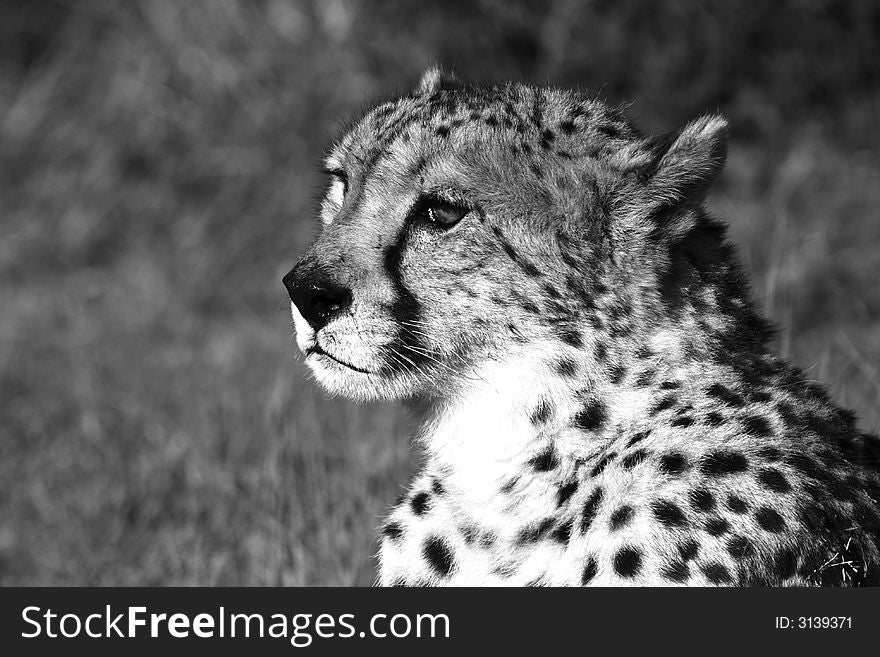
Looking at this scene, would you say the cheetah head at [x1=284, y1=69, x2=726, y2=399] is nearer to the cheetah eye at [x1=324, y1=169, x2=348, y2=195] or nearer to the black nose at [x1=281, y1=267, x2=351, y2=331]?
the black nose at [x1=281, y1=267, x2=351, y2=331]

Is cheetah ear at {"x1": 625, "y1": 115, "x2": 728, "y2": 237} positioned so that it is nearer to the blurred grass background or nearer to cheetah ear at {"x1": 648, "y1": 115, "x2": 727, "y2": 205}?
cheetah ear at {"x1": 648, "y1": 115, "x2": 727, "y2": 205}

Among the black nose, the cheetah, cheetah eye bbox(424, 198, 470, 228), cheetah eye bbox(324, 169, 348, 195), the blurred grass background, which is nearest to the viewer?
the cheetah

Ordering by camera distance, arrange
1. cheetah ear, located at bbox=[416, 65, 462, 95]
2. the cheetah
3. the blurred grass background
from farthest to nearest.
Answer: the blurred grass background → cheetah ear, located at bbox=[416, 65, 462, 95] → the cheetah

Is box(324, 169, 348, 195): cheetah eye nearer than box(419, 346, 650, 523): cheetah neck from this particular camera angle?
No

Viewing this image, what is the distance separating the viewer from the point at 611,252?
9.00ft

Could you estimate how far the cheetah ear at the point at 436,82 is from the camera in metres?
3.33

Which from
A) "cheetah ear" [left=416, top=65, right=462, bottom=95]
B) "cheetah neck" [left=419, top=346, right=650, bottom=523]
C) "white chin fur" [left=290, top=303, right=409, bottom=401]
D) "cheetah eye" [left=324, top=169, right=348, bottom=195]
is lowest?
"cheetah neck" [left=419, top=346, right=650, bottom=523]

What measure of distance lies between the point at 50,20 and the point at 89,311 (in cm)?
352

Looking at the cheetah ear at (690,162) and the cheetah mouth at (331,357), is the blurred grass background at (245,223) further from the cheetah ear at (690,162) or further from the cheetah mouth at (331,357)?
the cheetah ear at (690,162)

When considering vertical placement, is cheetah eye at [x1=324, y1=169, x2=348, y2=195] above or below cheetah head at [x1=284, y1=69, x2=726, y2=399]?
above

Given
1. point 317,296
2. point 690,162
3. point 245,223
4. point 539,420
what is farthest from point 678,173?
point 245,223

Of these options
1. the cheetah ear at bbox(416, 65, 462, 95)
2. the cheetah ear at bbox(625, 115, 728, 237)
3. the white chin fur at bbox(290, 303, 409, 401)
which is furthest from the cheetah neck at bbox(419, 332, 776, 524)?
the cheetah ear at bbox(416, 65, 462, 95)

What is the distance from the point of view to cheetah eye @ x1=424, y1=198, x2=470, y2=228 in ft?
9.23

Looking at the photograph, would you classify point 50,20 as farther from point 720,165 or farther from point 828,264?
point 720,165
